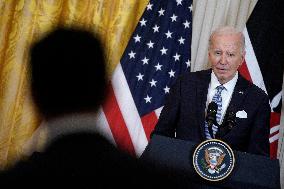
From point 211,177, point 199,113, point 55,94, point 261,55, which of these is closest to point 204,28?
point 261,55

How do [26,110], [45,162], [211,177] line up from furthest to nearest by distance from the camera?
[26,110] → [211,177] → [45,162]

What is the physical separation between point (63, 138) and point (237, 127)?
5.19 feet

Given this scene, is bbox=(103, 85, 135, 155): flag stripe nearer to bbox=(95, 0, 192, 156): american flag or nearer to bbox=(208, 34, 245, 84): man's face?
bbox=(95, 0, 192, 156): american flag

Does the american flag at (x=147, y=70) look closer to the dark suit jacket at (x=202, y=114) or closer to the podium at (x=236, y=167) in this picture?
the dark suit jacket at (x=202, y=114)

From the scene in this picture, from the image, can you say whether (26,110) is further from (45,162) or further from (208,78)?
(45,162)

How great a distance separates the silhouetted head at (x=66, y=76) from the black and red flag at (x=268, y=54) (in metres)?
2.37

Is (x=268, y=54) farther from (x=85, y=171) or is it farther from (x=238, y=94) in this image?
(x=85, y=171)

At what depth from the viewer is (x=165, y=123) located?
1.98 meters

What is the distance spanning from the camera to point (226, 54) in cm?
221

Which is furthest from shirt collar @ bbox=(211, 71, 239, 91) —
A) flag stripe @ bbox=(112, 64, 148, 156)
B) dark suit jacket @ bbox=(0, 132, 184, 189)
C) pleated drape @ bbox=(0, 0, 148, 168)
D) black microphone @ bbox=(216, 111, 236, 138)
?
dark suit jacket @ bbox=(0, 132, 184, 189)

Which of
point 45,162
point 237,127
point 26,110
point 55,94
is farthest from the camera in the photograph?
point 26,110

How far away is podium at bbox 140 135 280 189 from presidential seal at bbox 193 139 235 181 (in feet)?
0.05

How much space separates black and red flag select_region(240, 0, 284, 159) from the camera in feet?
10.6

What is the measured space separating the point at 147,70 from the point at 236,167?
220 centimetres
